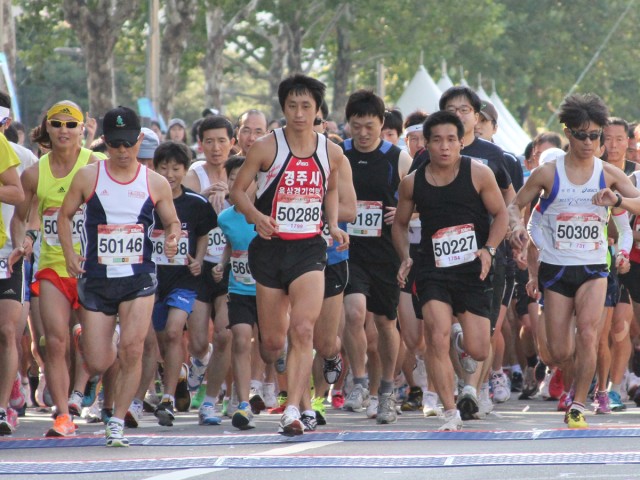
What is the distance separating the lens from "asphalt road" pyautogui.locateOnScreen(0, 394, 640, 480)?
9.12 metres

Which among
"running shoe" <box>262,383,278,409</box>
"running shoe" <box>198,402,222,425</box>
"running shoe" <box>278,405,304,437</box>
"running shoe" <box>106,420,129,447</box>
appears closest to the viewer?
"running shoe" <box>106,420,129,447</box>

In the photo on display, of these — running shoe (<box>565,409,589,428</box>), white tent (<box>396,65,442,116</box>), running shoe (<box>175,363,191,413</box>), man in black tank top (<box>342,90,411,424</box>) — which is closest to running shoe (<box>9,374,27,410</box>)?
running shoe (<box>175,363,191,413</box>)

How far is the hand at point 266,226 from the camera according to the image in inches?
431

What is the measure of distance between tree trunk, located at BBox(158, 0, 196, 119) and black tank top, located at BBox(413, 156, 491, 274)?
22983mm

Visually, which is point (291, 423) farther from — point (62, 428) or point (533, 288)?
point (533, 288)

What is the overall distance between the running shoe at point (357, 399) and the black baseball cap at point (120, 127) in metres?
3.14

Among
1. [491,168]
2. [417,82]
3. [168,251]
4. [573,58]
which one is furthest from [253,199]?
[573,58]

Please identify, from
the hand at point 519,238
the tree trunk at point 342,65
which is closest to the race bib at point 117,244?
the hand at point 519,238

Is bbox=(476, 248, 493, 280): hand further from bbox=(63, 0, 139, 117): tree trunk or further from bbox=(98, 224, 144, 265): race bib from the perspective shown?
bbox=(63, 0, 139, 117): tree trunk

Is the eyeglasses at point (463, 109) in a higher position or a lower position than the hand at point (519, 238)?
higher

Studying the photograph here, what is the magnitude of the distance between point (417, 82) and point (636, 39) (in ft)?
100

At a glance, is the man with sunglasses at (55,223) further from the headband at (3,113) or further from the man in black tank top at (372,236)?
the man in black tank top at (372,236)

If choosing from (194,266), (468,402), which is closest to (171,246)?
(194,266)

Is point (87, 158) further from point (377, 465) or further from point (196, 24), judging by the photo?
point (196, 24)
